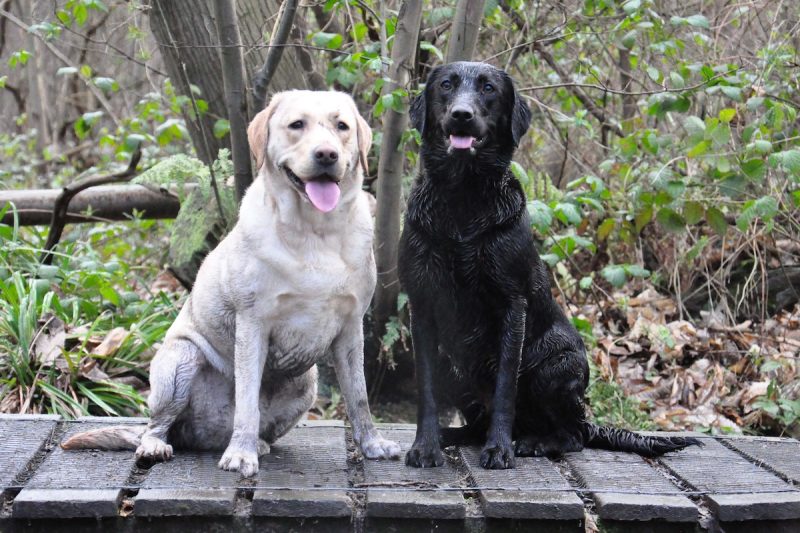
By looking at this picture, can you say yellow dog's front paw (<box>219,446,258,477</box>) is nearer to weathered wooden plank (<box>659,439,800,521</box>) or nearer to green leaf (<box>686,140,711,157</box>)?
weathered wooden plank (<box>659,439,800,521</box>)

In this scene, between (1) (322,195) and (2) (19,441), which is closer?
(1) (322,195)

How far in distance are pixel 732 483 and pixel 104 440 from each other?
256cm

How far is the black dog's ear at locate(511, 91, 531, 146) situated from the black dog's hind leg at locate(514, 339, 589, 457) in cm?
89

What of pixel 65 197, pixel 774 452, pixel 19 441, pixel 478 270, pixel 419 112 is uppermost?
pixel 419 112

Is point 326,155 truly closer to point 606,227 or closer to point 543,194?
point 543,194

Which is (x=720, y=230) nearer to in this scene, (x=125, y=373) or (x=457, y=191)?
(x=457, y=191)

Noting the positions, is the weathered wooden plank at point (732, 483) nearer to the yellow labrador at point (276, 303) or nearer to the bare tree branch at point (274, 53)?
the yellow labrador at point (276, 303)

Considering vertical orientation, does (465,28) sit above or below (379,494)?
above

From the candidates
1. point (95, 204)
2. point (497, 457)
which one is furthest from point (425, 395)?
point (95, 204)

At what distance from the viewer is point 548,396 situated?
3639mm

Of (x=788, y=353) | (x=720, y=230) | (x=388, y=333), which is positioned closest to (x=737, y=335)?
(x=788, y=353)

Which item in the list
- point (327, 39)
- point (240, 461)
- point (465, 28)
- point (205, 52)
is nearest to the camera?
point (240, 461)

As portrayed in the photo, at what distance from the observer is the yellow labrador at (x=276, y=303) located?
3.22m

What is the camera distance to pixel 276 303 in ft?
10.7
